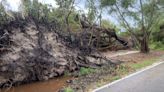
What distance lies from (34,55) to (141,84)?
5.57 m

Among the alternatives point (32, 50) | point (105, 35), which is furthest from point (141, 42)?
point (32, 50)

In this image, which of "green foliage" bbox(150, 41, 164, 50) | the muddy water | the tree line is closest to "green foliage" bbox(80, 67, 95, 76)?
the muddy water

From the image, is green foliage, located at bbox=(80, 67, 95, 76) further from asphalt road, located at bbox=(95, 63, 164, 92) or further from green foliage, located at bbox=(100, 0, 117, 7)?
green foliage, located at bbox=(100, 0, 117, 7)

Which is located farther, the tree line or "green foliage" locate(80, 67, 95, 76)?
the tree line

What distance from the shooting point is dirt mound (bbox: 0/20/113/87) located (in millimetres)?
12953

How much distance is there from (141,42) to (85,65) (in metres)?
11.4

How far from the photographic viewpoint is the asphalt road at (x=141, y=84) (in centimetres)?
1009

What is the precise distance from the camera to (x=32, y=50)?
1406 cm

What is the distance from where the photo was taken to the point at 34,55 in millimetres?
13945

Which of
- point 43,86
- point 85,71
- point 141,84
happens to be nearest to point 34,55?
point 43,86

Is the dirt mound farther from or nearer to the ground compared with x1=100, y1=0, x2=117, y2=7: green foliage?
nearer to the ground

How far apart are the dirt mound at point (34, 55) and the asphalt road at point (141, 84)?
4.23 m

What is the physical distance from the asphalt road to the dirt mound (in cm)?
423

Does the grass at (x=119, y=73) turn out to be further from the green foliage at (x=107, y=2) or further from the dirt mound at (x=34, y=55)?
the green foliage at (x=107, y=2)
